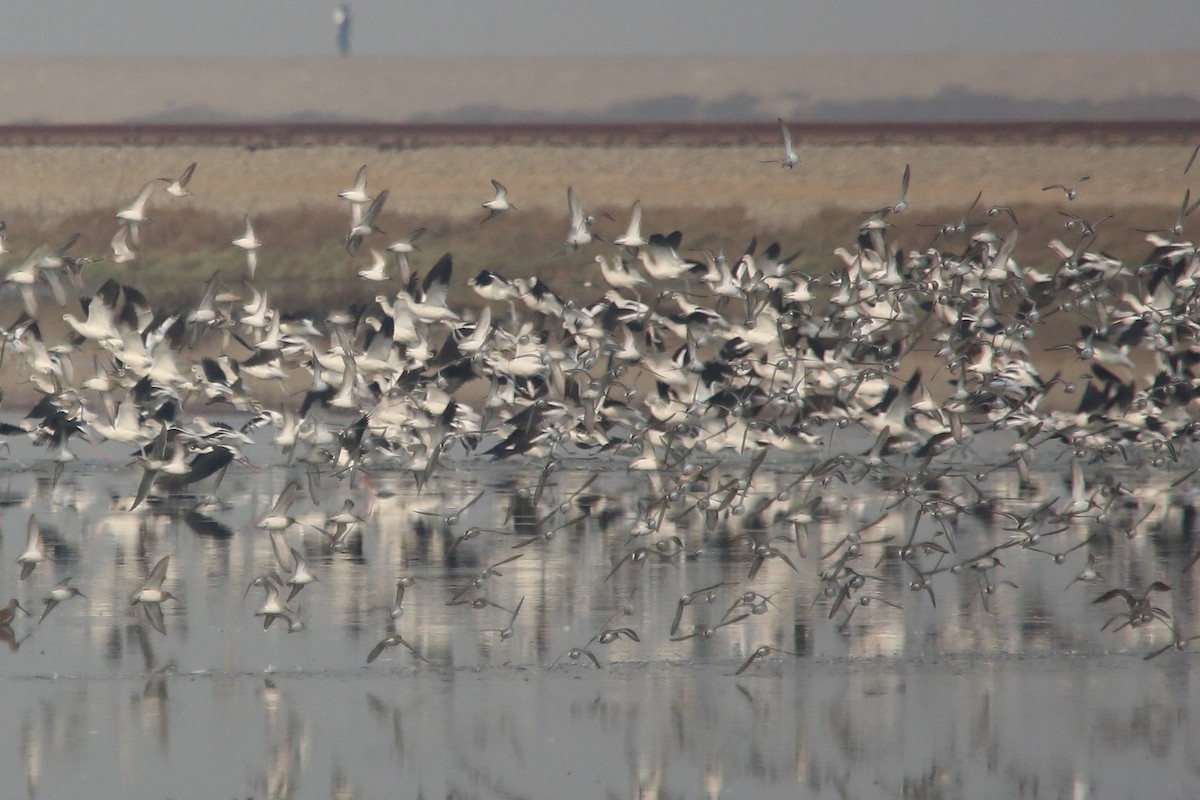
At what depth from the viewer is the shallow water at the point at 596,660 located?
8773 millimetres

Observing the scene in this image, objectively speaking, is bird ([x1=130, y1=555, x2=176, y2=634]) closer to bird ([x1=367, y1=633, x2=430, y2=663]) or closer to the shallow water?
the shallow water

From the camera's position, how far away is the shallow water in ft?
28.8

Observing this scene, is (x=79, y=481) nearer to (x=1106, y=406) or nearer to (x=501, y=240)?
(x=1106, y=406)

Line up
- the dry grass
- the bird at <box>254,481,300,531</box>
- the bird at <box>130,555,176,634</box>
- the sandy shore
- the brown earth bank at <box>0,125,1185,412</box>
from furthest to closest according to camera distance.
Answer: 1. the sandy shore
2. the dry grass
3. the brown earth bank at <box>0,125,1185,412</box>
4. the bird at <box>254,481,300,531</box>
5. the bird at <box>130,555,176,634</box>

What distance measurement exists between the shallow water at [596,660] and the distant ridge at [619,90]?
171 ft

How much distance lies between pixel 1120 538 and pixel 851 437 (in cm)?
546

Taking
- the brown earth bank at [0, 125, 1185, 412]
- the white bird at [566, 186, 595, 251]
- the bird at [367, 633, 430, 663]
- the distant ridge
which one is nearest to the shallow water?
the bird at [367, 633, 430, 663]

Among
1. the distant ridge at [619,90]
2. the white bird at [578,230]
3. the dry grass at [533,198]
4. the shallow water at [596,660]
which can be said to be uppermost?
the distant ridge at [619,90]

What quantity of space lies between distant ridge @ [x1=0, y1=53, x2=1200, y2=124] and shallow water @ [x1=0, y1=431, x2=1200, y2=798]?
52.1m

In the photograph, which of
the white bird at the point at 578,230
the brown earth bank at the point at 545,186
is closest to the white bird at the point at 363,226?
the white bird at the point at 578,230

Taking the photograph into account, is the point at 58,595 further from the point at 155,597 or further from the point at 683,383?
the point at 683,383

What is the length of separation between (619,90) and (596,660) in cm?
5920

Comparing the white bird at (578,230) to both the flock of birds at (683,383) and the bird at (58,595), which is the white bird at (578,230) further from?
the bird at (58,595)

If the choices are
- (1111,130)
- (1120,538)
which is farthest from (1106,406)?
(1111,130)
